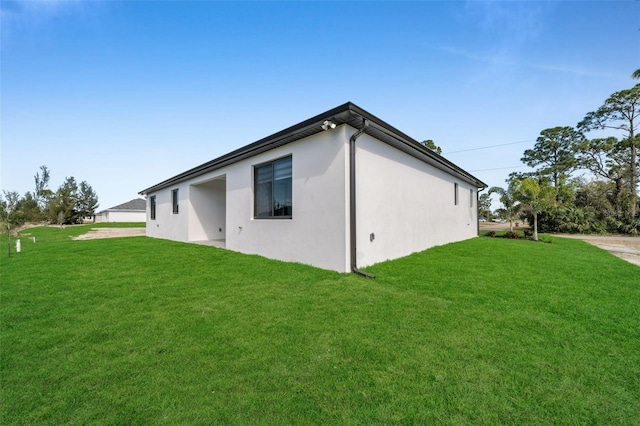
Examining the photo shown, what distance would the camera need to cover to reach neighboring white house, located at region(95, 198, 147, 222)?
42500 millimetres

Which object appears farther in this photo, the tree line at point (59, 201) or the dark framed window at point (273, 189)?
the tree line at point (59, 201)

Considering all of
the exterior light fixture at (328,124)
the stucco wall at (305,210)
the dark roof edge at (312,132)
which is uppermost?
the dark roof edge at (312,132)

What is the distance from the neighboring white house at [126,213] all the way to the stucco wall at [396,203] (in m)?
48.6

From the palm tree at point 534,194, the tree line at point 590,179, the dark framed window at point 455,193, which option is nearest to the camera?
the dark framed window at point 455,193

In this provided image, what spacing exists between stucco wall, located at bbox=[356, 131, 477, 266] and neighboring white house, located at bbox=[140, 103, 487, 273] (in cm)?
2

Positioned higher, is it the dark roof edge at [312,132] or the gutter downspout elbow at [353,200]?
the dark roof edge at [312,132]

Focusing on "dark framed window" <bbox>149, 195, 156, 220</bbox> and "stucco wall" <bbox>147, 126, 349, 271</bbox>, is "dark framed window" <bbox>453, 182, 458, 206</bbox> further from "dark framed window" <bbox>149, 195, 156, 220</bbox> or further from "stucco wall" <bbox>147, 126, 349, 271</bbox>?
"dark framed window" <bbox>149, 195, 156, 220</bbox>

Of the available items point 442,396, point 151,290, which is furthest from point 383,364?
point 151,290

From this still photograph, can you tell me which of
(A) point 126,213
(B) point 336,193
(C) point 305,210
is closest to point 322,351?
(B) point 336,193

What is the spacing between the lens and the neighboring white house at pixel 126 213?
42500 mm

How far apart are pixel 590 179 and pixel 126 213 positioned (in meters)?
59.7

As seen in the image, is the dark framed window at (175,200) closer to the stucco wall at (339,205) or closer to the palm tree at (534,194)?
the stucco wall at (339,205)

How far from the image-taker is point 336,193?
5.31 meters

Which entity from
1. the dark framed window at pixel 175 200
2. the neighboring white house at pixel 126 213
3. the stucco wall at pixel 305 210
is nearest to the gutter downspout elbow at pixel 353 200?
the stucco wall at pixel 305 210
